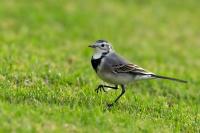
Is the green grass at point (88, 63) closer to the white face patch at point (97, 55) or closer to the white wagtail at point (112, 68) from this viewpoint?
the white wagtail at point (112, 68)

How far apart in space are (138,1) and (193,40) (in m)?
4.61

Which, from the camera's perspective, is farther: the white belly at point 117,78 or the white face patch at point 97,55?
the white face patch at point 97,55

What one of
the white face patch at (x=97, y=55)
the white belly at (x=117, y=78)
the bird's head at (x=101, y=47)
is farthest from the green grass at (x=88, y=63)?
the bird's head at (x=101, y=47)

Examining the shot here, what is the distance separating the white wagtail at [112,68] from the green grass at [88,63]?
17.3 inches

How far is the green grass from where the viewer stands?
8.34m

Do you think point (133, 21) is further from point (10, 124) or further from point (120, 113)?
point (10, 124)

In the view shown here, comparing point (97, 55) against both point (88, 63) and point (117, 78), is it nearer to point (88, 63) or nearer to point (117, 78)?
point (117, 78)

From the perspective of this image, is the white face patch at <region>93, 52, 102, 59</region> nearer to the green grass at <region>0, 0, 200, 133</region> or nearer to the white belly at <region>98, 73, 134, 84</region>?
the white belly at <region>98, 73, 134, 84</region>

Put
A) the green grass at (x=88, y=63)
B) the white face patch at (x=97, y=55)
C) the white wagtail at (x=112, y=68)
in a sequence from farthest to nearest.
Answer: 1. the white face patch at (x=97, y=55)
2. the white wagtail at (x=112, y=68)
3. the green grass at (x=88, y=63)

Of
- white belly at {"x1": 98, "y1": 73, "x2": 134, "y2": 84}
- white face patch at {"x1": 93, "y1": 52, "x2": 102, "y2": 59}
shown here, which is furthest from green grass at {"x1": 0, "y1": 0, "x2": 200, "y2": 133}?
white face patch at {"x1": 93, "y1": 52, "x2": 102, "y2": 59}

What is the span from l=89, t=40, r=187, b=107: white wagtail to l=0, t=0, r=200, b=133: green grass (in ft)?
1.44

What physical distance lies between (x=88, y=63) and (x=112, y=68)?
14.5 feet

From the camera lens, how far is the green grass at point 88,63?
834cm

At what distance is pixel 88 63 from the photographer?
1373cm
